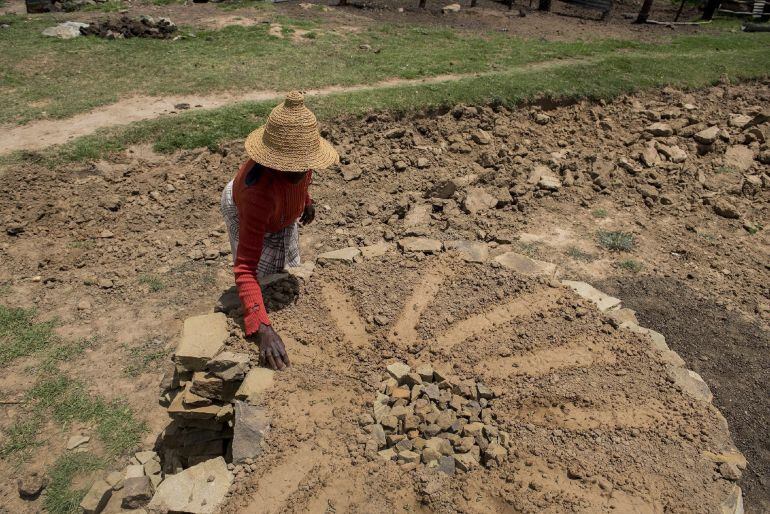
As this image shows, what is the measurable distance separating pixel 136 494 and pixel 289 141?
2547 mm

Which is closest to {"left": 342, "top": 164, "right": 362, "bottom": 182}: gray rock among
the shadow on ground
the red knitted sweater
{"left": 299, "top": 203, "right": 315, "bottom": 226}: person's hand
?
{"left": 299, "top": 203, "right": 315, "bottom": 226}: person's hand

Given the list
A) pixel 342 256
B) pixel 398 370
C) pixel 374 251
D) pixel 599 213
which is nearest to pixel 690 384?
pixel 398 370

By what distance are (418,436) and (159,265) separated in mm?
3774

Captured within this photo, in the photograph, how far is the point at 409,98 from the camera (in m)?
8.30

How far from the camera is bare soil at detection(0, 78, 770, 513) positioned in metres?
3.36

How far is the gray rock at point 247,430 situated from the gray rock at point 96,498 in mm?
1140

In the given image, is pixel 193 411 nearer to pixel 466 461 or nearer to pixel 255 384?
pixel 255 384

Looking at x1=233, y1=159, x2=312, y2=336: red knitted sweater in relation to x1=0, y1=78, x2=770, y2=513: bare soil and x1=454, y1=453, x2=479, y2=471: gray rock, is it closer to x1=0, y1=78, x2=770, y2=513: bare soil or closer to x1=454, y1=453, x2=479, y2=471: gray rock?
x1=0, y1=78, x2=770, y2=513: bare soil

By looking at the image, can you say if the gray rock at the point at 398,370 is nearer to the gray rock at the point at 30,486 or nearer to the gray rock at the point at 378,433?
the gray rock at the point at 378,433

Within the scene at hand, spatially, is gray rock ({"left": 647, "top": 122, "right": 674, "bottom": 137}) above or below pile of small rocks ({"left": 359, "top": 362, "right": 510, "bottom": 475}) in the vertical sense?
above

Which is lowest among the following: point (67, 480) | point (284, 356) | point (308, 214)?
point (67, 480)

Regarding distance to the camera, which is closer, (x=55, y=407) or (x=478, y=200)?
(x=55, y=407)

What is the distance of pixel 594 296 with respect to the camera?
16.2 ft

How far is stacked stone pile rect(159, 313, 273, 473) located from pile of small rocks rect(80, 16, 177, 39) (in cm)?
967
